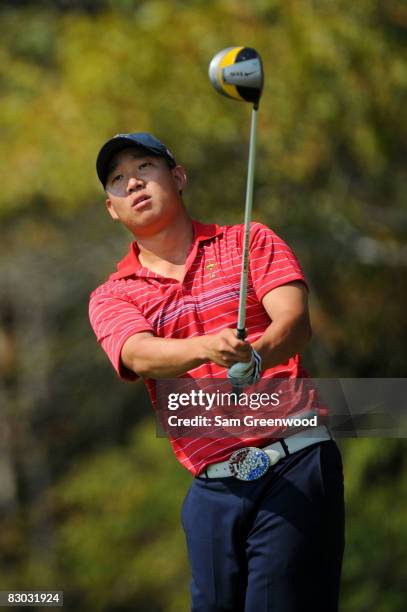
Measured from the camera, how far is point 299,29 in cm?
951

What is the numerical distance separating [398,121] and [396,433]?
5382 mm

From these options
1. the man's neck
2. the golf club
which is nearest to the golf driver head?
the golf club

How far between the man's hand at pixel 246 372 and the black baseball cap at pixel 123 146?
0.72 metres

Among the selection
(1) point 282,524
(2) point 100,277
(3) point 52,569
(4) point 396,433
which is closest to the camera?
(1) point 282,524

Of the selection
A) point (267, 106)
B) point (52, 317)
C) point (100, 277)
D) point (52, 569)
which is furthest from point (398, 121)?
point (52, 569)

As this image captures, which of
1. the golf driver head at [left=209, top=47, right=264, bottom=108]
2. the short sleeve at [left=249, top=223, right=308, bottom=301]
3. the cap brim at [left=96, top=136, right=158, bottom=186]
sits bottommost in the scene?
the short sleeve at [left=249, top=223, right=308, bottom=301]

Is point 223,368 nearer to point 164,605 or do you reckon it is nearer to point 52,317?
point 164,605

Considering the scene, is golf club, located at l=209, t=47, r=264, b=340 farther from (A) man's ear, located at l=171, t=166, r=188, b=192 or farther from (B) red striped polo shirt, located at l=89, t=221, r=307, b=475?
(A) man's ear, located at l=171, t=166, r=188, b=192

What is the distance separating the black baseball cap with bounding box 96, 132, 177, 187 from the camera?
3.46m

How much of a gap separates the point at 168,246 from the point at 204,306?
26 centimetres

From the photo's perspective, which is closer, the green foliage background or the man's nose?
the man's nose

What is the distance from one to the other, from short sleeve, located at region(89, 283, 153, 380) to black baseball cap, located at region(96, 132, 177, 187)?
33 centimetres

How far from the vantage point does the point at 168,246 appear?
353 cm

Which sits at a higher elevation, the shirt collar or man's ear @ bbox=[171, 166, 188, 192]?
man's ear @ bbox=[171, 166, 188, 192]
